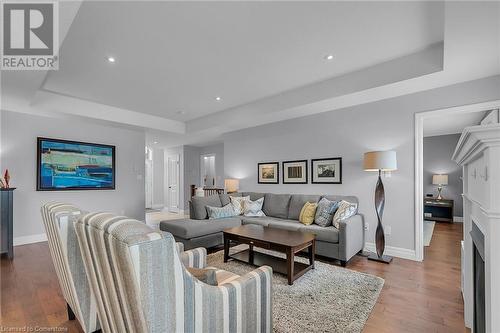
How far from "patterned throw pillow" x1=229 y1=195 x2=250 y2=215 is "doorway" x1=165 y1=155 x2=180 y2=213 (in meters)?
4.14

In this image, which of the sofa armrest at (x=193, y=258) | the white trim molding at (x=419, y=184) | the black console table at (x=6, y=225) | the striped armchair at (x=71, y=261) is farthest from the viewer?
the black console table at (x=6, y=225)

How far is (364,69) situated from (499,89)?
152cm

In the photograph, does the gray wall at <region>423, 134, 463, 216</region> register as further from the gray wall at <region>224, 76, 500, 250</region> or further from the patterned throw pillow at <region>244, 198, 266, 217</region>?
the patterned throw pillow at <region>244, 198, 266, 217</region>

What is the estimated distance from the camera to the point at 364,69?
327 centimetres

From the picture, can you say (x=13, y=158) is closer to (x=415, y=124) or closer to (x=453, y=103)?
(x=415, y=124)

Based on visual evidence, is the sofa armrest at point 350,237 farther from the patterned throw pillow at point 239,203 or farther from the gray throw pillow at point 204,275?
the gray throw pillow at point 204,275

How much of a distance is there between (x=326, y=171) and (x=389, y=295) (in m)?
2.36

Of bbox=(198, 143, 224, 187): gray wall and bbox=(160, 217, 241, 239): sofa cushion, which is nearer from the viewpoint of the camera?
bbox=(160, 217, 241, 239): sofa cushion

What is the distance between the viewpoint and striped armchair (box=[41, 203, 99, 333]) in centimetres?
149

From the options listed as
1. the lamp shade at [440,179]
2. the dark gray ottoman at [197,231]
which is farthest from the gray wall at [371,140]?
the lamp shade at [440,179]

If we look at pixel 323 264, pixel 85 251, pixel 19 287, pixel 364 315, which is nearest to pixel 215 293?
pixel 85 251

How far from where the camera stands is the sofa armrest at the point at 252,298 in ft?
4.08

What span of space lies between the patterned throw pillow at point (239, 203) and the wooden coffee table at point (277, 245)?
48.3 inches

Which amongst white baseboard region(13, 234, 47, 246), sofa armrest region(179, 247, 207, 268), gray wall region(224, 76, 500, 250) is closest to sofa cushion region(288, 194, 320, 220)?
gray wall region(224, 76, 500, 250)
